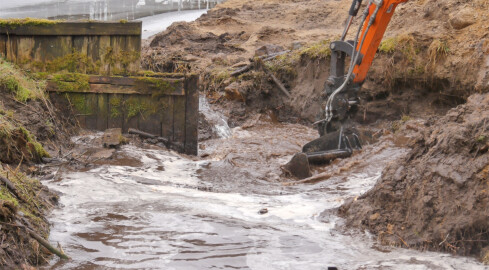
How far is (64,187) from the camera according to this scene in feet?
22.9

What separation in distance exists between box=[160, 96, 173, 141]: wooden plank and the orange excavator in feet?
6.90

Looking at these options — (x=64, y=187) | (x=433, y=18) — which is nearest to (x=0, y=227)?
(x=64, y=187)

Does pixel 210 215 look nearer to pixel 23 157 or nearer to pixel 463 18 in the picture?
pixel 23 157

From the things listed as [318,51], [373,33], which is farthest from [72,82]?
[318,51]

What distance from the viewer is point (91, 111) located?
9633mm

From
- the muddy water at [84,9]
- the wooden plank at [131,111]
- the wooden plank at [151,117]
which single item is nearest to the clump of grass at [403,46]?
the wooden plank at [151,117]

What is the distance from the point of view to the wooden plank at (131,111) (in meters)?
9.55

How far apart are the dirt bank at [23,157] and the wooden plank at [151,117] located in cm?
115

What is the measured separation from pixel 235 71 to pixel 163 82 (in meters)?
4.26

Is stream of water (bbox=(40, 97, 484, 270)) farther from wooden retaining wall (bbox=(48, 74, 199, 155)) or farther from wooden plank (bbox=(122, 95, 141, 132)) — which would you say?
wooden plank (bbox=(122, 95, 141, 132))

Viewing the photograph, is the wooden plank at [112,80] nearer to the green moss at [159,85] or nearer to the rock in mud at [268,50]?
the green moss at [159,85]

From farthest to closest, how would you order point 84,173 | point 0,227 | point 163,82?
point 163,82, point 84,173, point 0,227

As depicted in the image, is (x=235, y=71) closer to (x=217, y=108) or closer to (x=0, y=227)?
(x=217, y=108)

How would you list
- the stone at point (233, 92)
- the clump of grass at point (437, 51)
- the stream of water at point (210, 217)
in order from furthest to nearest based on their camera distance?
1. the stone at point (233, 92)
2. the clump of grass at point (437, 51)
3. the stream of water at point (210, 217)
